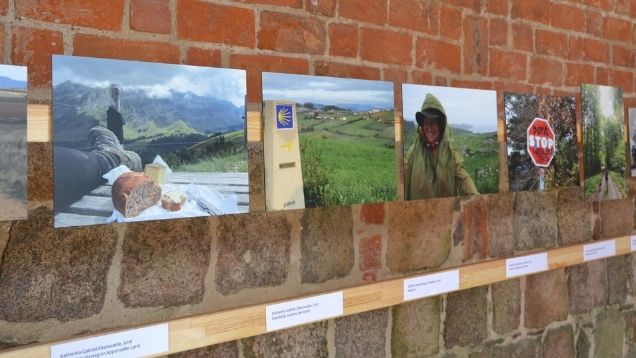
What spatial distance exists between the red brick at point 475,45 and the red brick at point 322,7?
27.7 inches

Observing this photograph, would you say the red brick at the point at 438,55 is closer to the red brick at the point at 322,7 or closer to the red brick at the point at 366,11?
the red brick at the point at 366,11

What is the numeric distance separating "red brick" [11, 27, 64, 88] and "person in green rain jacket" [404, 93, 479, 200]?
1.27 m

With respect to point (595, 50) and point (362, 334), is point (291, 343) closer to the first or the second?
point (362, 334)

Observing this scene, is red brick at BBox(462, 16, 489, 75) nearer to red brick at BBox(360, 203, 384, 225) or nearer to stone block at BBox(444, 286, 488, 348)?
red brick at BBox(360, 203, 384, 225)

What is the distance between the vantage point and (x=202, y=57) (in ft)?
5.43

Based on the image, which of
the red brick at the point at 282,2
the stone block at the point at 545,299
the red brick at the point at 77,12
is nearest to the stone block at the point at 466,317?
the stone block at the point at 545,299

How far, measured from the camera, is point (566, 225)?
2760 millimetres

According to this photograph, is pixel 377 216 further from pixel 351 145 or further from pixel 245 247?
pixel 245 247

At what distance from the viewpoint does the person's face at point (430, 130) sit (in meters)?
2.17

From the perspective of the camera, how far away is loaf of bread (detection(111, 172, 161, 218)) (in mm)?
1480

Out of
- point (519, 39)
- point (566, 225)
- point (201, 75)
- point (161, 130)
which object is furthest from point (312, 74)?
point (566, 225)

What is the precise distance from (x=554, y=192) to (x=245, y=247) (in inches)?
66.6
